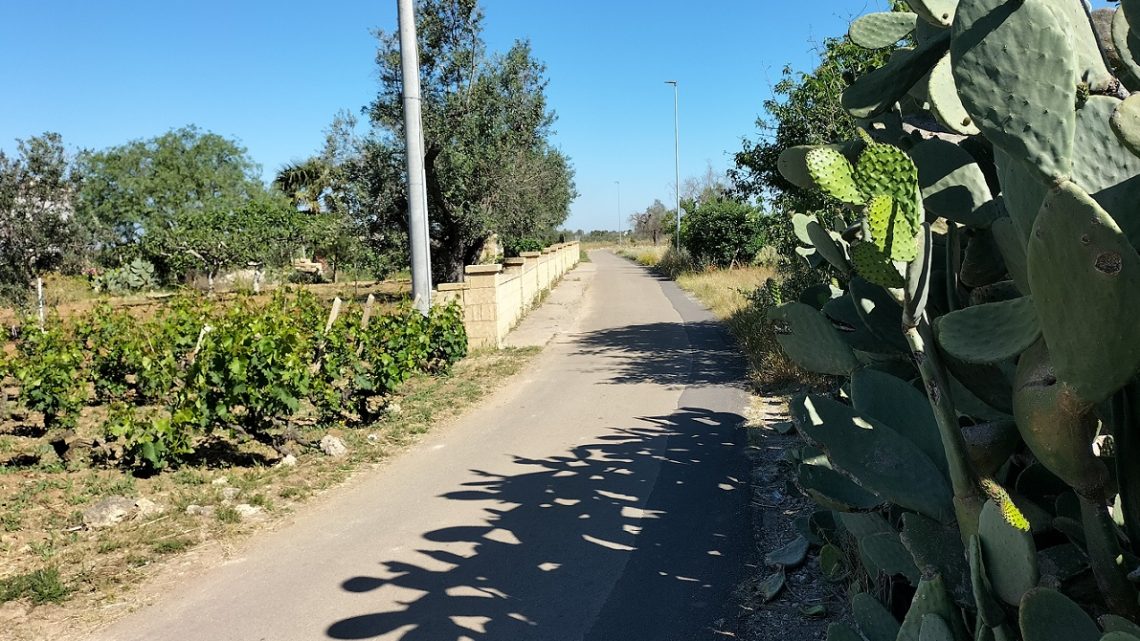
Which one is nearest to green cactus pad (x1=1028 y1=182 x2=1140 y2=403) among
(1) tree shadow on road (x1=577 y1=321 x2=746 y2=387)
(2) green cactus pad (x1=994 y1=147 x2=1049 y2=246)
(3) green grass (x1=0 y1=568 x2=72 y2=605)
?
(2) green cactus pad (x1=994 y1=147 x2=1049 y2=246)

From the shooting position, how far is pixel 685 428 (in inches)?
290

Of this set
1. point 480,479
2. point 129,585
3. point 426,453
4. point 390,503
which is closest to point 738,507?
point 480,479

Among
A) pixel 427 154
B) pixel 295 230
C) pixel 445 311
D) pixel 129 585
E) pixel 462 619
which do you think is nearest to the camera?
pixel 462 619

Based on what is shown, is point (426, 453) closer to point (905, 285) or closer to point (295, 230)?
point (905, 285)

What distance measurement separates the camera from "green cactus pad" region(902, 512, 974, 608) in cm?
144

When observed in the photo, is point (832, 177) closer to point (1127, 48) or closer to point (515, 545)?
point (1127, 48)

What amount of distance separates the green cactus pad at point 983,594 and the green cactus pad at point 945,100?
0.81 metres

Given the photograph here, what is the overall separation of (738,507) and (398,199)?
50.5ft

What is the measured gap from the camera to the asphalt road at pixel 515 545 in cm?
375

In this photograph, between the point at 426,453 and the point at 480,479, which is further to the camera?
the point at 426,453

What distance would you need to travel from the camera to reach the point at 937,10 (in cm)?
150

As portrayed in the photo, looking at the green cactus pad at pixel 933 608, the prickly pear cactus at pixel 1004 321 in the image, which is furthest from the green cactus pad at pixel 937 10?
the green cactus pad at pixel 933 608

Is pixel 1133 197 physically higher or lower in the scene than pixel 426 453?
higher

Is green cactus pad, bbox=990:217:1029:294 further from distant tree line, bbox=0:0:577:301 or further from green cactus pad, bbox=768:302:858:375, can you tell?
distant tree line, bbox=0:0:577:301
